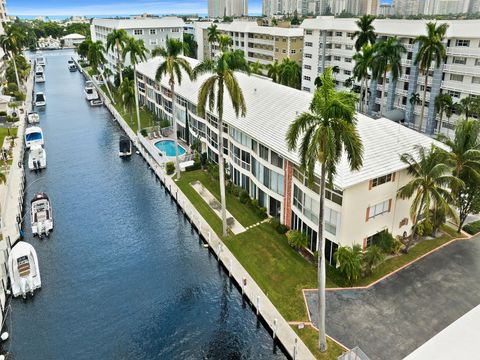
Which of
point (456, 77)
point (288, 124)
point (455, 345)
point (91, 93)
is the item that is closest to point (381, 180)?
point (288, 124)

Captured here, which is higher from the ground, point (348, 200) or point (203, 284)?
point (348, 200)

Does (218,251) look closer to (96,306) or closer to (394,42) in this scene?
(96,306)

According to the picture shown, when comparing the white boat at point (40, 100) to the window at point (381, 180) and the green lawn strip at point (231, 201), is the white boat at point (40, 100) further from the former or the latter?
the window at point (381, 180)

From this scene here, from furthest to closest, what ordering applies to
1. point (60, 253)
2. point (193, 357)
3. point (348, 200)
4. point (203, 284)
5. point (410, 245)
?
point (60, 253)
point (410, 245)
point (203, 284)
point (348, 200)
point (193, 357)

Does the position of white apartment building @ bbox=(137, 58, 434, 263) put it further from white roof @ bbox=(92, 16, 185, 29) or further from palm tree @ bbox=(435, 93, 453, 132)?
white roof @ bbox=(92, 16, 185, 29)

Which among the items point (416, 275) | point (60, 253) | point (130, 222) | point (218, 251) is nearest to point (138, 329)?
point (218, 251)

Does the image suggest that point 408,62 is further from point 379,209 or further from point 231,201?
point 379,209

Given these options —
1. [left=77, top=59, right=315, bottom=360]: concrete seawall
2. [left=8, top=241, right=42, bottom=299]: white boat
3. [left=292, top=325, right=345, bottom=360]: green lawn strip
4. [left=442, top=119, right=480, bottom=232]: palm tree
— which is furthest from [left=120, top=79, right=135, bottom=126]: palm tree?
[left=292, top=325, right=345, bottom=360]: green lawn strip
